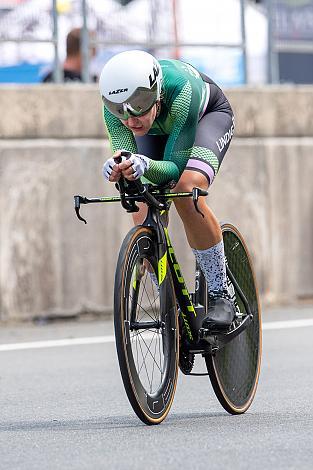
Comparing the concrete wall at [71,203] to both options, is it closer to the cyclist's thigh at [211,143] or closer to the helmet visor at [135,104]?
the cyclist's thigh at [211,143]

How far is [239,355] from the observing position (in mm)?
6797

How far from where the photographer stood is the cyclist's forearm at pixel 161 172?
5.92m

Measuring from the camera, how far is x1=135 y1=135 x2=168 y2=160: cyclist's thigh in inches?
253

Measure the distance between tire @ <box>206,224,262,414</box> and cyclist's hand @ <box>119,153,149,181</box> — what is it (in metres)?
1.06

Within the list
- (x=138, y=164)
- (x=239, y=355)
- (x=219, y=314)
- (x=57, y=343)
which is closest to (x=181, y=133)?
(x=138, y=164)

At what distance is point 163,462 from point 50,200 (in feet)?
21.5

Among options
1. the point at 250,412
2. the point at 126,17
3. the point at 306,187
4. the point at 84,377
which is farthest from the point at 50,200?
the point at 250,412

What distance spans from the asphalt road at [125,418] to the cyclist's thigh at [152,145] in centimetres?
125

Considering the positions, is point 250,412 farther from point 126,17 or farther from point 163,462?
point 126,17

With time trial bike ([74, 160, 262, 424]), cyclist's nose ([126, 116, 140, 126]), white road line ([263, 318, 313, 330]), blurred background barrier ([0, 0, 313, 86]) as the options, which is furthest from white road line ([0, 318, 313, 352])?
cyclist's nose ([126, 116, 140, 126])

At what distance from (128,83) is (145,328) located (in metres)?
1.06

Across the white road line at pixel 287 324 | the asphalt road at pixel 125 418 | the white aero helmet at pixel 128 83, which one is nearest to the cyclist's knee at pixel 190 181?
the white aero helmet at pixel 128 83

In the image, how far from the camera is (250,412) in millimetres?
6668

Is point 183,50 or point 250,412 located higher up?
point 183,50
